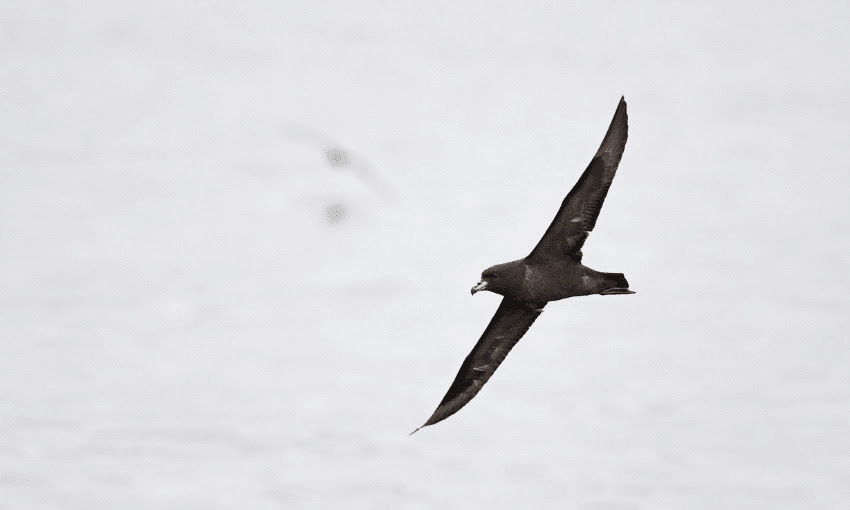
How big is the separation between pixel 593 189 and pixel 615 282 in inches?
73.5

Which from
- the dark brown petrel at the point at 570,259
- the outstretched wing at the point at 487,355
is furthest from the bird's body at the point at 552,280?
the outstretched wing at the point at 487,355

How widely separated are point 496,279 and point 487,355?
2.87 meters

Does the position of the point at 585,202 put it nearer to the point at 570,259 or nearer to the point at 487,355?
the point at 570,259

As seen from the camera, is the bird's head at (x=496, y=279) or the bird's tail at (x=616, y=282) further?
the bird's head at (x=496, y=279)

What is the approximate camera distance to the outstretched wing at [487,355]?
95.6 ft

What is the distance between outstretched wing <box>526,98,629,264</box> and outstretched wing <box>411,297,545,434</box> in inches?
96.7

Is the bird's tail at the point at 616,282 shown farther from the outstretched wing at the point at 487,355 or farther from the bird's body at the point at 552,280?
the outstretched wing at the point at 487,355

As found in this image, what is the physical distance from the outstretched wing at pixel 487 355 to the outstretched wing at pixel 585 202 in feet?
8.06

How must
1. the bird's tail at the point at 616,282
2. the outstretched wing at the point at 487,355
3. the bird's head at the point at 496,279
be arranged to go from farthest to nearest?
1. the outstretched wing at the point at 487,355
2. the bird's head at the point at 496,279
3. the bird's tail at the point at 616,282

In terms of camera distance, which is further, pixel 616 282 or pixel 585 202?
pixel 616 282

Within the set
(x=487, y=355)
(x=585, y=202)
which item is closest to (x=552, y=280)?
(x=585, y=202)

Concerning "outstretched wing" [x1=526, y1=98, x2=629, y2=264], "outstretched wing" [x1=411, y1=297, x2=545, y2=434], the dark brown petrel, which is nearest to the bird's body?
the dark brown petrel

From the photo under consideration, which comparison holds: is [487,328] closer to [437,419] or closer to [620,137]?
[437,419]

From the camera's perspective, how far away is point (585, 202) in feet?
86.3
